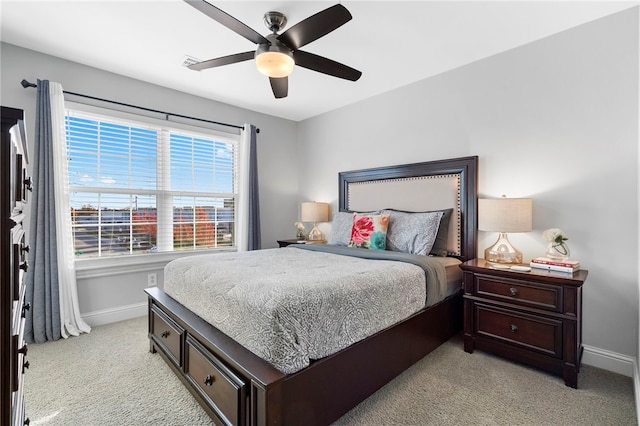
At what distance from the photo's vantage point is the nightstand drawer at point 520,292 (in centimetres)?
208

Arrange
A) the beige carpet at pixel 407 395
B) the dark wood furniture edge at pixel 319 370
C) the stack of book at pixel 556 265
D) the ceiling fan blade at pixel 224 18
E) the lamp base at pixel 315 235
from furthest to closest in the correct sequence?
the lamp base at pixel 315 235, the stack of book at pixel 556 265, the beige carpet at pixel 407 395, the ceiling fan blade at pixel 224 18, the dark wood furniture edge at pixel 319 370

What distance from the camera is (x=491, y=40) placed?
2584mm

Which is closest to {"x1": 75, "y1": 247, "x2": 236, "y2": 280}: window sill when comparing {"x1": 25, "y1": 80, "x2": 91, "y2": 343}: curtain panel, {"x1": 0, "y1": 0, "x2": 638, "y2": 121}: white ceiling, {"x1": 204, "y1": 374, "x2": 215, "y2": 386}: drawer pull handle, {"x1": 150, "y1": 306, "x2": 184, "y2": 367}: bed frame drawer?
{"x1": 25, "y1": 80, "x2": 91, "y2": 343}: curtain panel

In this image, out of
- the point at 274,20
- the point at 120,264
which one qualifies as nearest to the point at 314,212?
the point at 120,264

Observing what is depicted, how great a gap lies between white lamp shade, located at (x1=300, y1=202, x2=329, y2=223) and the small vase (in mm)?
2613

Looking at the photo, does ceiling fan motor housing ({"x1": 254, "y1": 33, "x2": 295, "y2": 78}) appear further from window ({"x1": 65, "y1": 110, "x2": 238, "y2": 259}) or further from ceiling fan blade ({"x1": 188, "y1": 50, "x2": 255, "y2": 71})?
window ({"x1": 65, "y1": 110, "x2": 238, "y2": 259})

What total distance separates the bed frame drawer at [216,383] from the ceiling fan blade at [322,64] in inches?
79.4

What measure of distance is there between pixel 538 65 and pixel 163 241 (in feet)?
13.8

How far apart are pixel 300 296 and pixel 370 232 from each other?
1760 mm

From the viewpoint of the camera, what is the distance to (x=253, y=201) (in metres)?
4.21

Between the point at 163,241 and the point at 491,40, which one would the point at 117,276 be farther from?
the point at 491,40

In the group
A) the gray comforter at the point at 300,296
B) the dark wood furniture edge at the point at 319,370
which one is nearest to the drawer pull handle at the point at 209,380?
the dark wood furniture edge at the point at 319,370

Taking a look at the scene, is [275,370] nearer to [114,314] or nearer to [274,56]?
[274,56]

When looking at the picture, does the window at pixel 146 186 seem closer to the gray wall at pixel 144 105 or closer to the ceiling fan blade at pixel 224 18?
the gray wall at pixel 144 105
